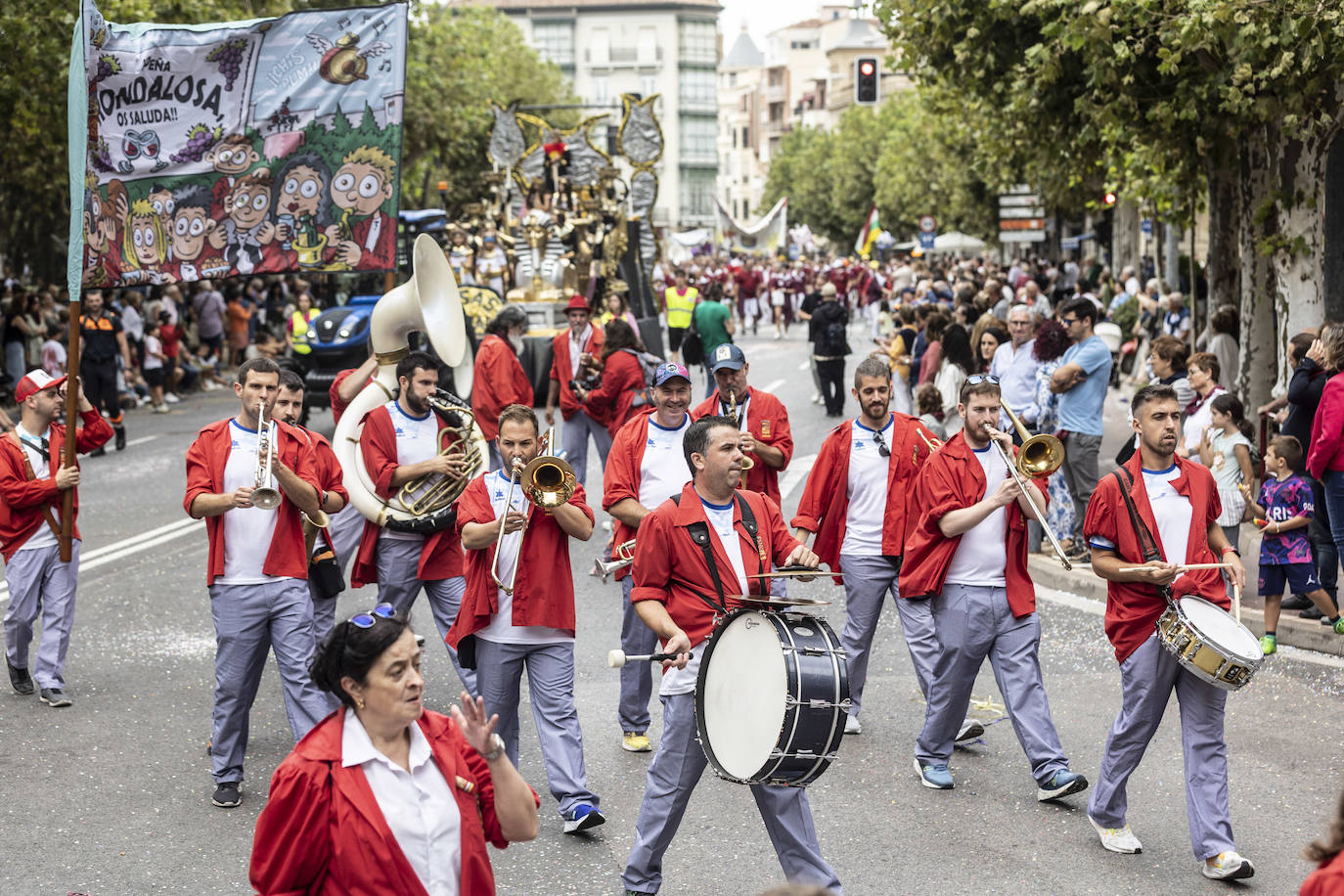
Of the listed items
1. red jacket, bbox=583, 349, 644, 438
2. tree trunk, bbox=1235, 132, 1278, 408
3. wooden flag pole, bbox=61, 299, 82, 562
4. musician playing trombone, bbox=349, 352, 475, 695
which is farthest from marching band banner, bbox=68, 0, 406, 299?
tree trunk, bbox=1235, 132, 1278, 408

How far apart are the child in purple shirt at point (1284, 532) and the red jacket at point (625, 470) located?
12.4ft

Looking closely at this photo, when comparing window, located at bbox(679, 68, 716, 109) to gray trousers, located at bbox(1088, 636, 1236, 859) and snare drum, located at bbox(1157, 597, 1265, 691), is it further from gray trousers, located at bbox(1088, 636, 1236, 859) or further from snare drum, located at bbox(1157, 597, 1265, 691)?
snare drum, located at bbox(1157, 597, 1265, 691)

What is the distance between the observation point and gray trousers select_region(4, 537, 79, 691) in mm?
8922

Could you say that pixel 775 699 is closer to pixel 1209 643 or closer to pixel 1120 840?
pixel 1209 643

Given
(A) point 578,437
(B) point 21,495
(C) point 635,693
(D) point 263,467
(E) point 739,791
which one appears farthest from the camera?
(A) point 578,437

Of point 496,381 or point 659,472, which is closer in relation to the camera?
point 659,472

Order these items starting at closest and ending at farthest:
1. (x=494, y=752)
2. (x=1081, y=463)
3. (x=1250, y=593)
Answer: (x=494, y=752), (x=1250, y=593), (x=1081, y=463)

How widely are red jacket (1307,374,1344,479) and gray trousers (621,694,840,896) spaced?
484 cm

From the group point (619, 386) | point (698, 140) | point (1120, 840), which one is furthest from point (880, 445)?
point (698, 140)

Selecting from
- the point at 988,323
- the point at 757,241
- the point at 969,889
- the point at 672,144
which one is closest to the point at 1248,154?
the point at 988,323

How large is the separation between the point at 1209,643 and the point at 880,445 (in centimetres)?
244

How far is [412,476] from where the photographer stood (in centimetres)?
805

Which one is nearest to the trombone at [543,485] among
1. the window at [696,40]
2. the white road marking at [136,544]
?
the white road marking at [136,544]

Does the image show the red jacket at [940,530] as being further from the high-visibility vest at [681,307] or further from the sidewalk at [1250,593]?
the high-visibility vest at [681,307]
